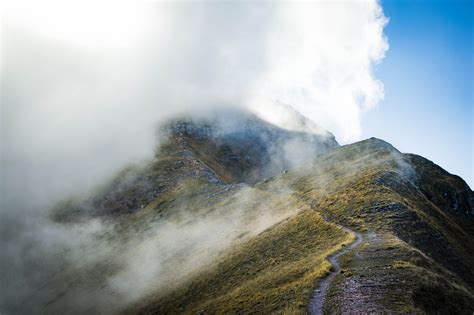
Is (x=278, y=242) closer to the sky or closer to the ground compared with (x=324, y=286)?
closer to the sky

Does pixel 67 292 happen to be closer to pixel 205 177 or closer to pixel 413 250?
pixel 205 177

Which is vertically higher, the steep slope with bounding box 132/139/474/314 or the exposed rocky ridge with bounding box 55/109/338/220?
the exposed rocky ridge with bounding box 55/109/338/220

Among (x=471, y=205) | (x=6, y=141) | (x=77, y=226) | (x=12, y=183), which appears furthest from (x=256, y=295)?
(x=6, y=141)

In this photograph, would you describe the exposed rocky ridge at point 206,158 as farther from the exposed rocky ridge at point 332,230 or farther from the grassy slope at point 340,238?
the grassy slope at point 340,238

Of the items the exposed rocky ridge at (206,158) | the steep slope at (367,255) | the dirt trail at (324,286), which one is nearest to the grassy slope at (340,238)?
the steep slope at (367,255)

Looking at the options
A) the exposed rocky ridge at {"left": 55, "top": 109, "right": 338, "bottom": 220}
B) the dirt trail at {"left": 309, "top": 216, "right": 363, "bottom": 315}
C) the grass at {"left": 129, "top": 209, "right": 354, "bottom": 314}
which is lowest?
the dirt trail at {"left": 309, "top": 216, "right": 363, "bottom": 315}

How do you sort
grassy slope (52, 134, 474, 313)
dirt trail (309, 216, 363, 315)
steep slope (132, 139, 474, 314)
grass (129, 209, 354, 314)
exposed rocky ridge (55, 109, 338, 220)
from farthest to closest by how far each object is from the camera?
exposed rocky ridge (55, 109, 338, 220)
grass (129, 209, 354, 314)
grassy slope (52, 134, 474, 313)
steep slope (132, 139, 474, 314)
dirt trail (309, 216, 363, 315)

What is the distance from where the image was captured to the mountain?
123ft

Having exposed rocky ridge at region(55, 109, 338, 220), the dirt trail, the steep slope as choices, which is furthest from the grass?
exposed rocky ridge at region(55, 109, 338, 220)

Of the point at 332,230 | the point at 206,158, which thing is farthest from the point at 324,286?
the point at 206,158

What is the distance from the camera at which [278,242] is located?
186ft

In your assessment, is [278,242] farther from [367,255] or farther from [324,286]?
[324,286]

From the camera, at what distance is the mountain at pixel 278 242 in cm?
3750

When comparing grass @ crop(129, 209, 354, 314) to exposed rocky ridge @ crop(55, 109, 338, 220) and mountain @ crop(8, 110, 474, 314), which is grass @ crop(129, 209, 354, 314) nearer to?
mountain @ crop(8, 110, 474, 314)
